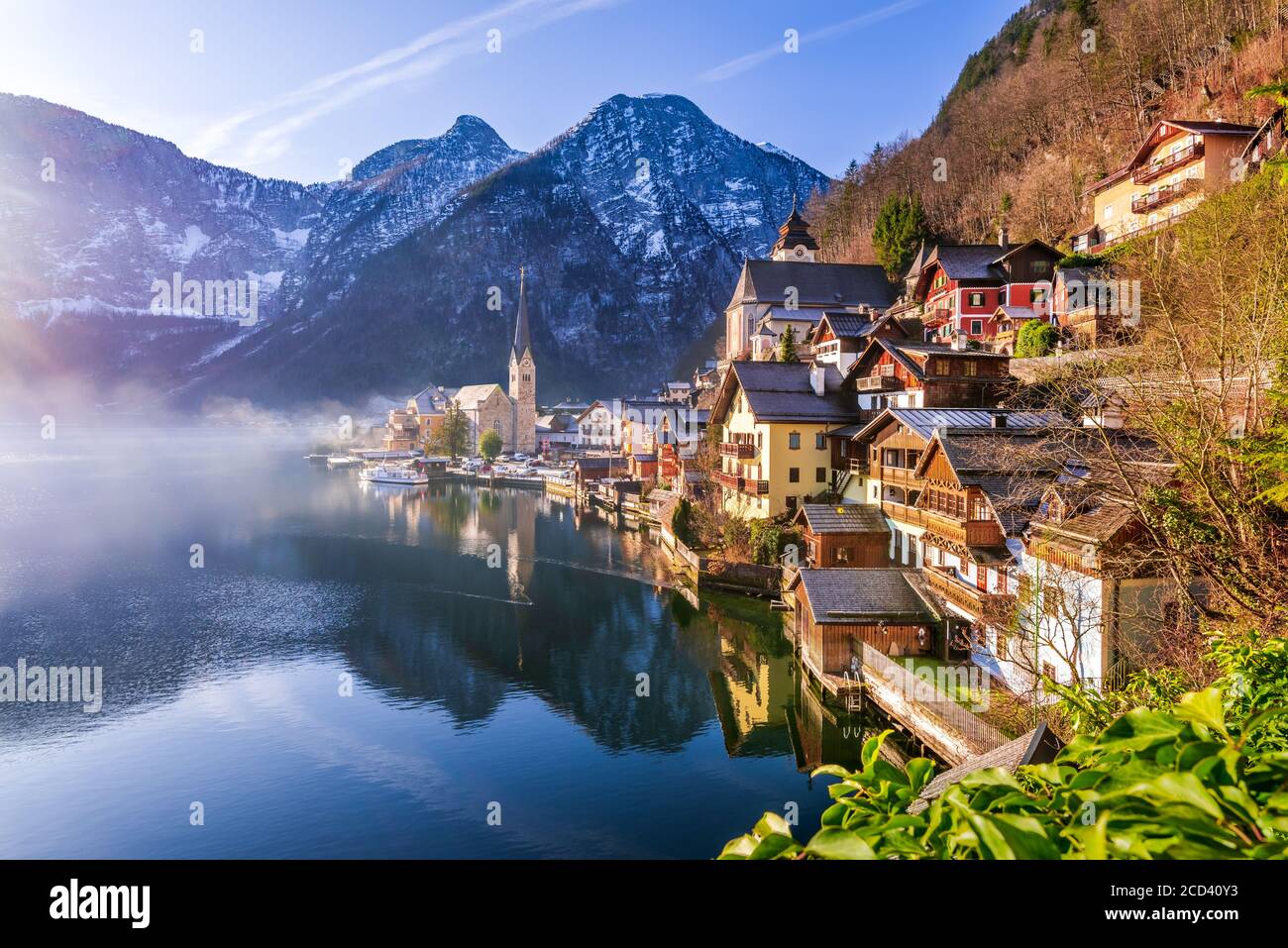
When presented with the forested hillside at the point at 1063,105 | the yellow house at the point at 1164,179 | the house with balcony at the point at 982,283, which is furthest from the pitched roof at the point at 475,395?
the yellow house at the point at 1164,179

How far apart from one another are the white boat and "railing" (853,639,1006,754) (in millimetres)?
70041

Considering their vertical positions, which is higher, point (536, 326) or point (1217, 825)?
point (536, 326)

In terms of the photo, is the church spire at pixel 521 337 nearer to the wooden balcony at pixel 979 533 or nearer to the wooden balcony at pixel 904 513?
the wooden balcony at pixel 904 513

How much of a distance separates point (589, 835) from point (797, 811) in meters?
4.41

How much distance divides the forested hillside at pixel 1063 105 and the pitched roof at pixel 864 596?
31209 mm

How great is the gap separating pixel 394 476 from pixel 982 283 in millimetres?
65287

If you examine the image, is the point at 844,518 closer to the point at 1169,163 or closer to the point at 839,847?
the point at 1169,163

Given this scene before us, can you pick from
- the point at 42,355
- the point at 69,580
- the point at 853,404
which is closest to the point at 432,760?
the point at 853,404

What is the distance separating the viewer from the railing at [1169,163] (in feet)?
103

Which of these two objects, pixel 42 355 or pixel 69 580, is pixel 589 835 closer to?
pixel 69 580

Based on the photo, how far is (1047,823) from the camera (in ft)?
4.93

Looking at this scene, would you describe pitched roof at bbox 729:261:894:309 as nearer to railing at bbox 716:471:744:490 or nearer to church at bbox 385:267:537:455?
railing at bbox 716:471:744:490

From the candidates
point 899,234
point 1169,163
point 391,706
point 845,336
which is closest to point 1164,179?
point 1169,163

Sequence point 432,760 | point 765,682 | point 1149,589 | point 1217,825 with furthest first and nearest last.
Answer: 1. point 765,682
2. point 432,760
3. point 1149,589
4. point 1217,825
